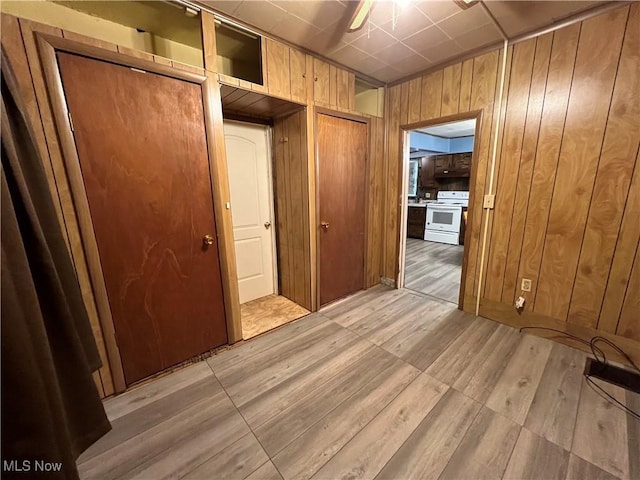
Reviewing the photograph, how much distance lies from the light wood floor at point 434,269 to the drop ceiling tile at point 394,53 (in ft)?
8.30

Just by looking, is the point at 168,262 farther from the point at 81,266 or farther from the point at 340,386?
the point at 340,386

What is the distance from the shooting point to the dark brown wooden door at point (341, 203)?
8.33 ft

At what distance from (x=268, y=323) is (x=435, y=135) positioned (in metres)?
5.70

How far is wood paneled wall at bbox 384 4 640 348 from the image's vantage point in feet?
5.65

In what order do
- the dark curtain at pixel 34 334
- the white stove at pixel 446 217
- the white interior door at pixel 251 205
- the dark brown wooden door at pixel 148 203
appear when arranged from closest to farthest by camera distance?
the dark curtain at pixel 34 334
the dark brown wooden door at pixel 148 203
the white interior door at pixel 251 205
the white stove at pixel 446 217

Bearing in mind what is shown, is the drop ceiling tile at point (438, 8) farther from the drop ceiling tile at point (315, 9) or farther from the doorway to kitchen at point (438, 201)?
the doorway to kitchen at point (438, 201)

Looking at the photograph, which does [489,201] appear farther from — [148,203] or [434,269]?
[148,203]

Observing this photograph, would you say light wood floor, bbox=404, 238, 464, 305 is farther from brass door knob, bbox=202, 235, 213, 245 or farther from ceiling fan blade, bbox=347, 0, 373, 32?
ceiling fan blade, bbox=347, 0, 373, 32

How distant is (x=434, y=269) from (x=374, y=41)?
3138 millimetres

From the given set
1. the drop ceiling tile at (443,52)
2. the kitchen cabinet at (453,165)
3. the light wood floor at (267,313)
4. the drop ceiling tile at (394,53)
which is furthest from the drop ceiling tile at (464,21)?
the kitchen cabinet at (453,165)

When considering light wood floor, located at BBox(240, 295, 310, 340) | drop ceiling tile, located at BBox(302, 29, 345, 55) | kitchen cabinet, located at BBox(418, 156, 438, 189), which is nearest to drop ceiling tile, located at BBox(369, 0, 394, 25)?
drop ceiling tile, located at BBox(302, 29, 345, 55)

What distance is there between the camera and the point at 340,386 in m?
1.71

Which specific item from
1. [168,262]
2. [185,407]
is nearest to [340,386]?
[185,407]

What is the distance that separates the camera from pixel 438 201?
5.86 meters
